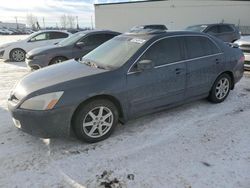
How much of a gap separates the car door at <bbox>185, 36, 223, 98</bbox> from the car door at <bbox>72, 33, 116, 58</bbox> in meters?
4.55

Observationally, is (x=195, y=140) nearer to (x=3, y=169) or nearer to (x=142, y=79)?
(x=142, y=79)

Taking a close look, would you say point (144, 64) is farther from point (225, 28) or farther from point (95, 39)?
point (225, 28)

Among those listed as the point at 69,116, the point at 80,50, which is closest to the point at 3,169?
the point at 69,116

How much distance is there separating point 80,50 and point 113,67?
15.7 ft

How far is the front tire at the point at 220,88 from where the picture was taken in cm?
505

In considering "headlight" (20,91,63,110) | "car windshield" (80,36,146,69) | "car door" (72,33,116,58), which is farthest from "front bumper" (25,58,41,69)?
"headlight" (20,91,63,110)

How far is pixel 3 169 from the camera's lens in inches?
122

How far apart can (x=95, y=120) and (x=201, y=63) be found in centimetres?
230

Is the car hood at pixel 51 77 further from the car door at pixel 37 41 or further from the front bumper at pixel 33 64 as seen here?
the car door at pixel 37 41

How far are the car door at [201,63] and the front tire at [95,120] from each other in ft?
5.24

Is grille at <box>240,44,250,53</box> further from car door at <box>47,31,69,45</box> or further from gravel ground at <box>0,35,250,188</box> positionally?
car door at <box>47,31,69,45</box>

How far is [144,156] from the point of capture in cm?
334

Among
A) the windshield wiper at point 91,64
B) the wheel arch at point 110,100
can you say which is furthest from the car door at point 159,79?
the windshield wiper at point 91,64

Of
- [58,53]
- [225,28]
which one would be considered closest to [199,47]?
[58,53]
